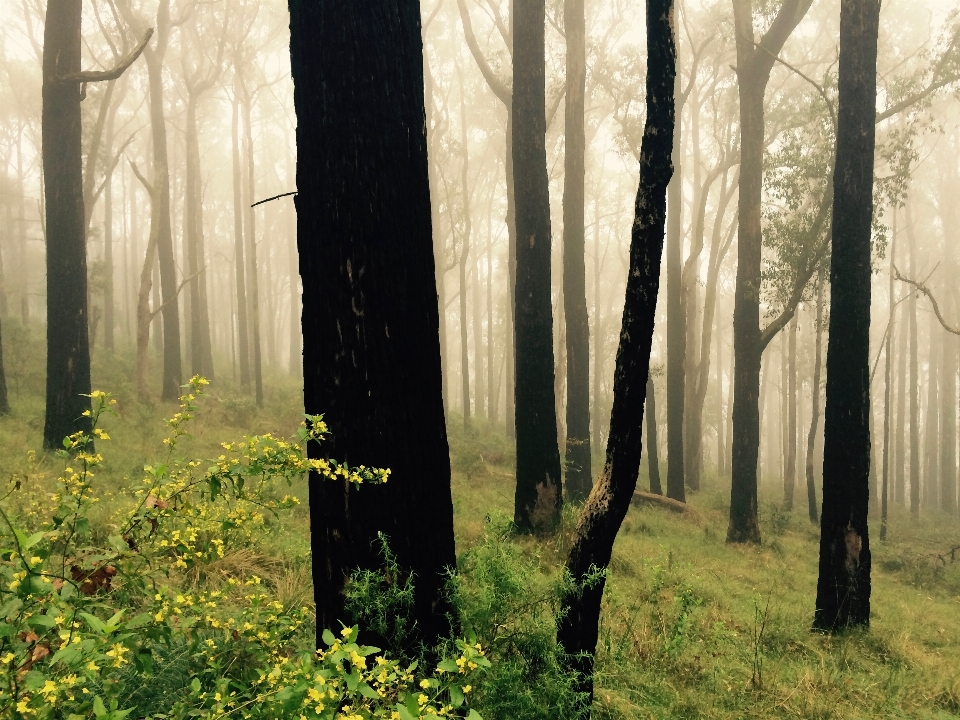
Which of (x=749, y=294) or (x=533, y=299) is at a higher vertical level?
(x=749, y=294)

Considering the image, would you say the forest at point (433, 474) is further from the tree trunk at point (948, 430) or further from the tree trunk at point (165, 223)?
the tree trunk at point (948, 430)

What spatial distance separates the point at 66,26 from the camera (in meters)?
9.41

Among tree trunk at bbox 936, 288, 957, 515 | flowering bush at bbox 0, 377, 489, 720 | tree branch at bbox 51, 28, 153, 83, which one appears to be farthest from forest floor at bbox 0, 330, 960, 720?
tree trunk at bbox 936, 288, 957, 515

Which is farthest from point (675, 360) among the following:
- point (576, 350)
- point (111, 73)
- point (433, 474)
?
point (433, 474)

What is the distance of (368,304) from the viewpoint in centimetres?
272

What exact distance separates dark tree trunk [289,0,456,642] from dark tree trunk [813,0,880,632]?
573 centimetres

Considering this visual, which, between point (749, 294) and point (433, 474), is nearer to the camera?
point (433, 474)

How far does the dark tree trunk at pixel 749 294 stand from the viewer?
38.9 ft

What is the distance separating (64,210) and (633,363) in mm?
9681

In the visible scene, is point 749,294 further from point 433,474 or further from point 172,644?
point 172,644

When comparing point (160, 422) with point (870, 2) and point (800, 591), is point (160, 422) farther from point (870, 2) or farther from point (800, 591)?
point (870, 2)

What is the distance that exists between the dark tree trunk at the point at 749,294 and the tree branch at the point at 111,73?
10.5m

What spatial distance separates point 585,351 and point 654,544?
145 inches

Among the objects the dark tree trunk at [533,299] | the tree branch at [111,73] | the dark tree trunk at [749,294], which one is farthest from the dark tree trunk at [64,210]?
the dark tree trunk at [749,294]
